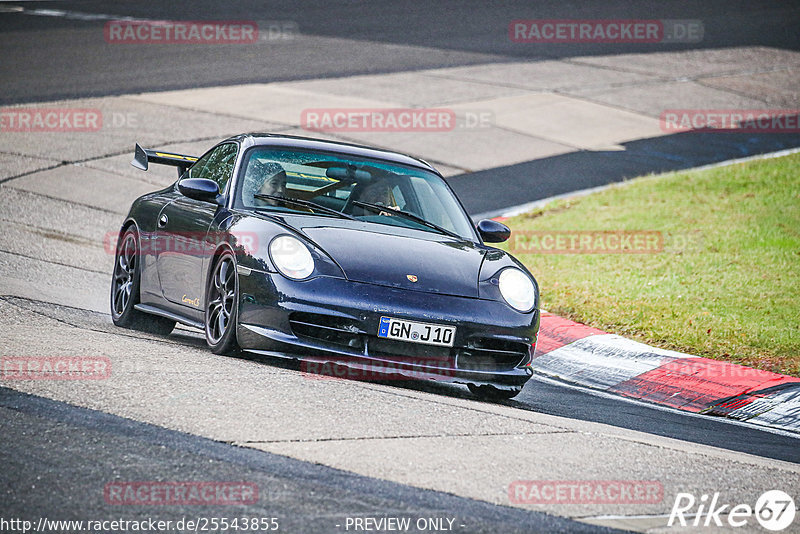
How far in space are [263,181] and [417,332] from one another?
1.75m

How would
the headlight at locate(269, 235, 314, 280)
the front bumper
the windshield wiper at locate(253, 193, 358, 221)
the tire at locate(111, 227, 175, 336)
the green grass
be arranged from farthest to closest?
the green grass, the tire at locate(111, 227, 175, 336), the windshield wiper at locate(253, 193, 358, 221), the headlight at locate(269, 235, 314, 280), the front bumper

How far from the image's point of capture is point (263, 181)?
757 cm

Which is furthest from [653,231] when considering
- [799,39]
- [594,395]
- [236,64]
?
[799,39]

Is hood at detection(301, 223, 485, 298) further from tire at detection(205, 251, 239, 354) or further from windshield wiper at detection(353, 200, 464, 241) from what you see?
tire at detection(205, 251, 239, 354)

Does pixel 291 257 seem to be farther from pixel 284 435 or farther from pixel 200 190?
pixel 284 435

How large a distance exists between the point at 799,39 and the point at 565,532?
82.5ft

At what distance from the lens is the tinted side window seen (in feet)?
25.6

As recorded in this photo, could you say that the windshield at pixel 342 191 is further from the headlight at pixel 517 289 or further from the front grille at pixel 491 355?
the front grille at pixel 491 355

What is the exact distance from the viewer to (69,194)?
13273 millimetres

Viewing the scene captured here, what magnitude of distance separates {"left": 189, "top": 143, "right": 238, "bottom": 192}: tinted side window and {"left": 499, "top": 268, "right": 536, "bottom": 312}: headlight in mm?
1993

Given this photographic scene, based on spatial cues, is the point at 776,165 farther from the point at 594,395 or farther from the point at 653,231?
the point at 594,395

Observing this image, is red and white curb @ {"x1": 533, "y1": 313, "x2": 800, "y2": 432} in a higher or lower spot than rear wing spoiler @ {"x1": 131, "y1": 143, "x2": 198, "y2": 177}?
lower

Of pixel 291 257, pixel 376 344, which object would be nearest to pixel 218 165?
pixel 291 257

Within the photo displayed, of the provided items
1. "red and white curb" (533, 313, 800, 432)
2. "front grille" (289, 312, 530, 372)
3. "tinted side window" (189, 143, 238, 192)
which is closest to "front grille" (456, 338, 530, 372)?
"front grille" (289, 312, 530, 372)
